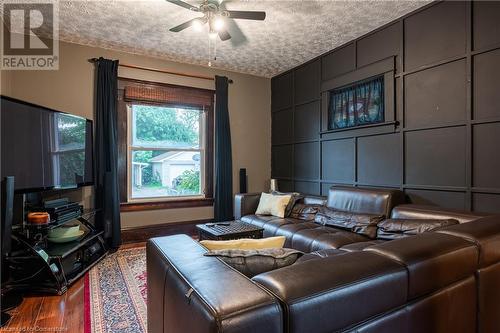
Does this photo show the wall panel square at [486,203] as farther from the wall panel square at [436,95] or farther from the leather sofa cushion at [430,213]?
the wall panel square at [436,95]

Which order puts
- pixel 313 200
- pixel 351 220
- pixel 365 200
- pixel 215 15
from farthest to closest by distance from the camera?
pixel 313 200, pixel 365 200, pixel 351 220, pixel 215 15

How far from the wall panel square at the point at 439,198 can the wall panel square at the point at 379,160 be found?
232mm

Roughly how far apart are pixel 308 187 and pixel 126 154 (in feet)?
9.35

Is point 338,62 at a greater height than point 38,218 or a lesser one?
greater

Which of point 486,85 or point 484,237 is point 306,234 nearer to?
point 484,237

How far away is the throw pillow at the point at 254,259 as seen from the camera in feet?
4.17

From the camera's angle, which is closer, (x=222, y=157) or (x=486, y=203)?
(x=486, y=203)

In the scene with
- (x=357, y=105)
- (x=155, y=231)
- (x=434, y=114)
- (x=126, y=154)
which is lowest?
(x=155, y=231)

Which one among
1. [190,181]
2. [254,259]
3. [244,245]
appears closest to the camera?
[254,259]

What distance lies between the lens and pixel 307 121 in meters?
4.58

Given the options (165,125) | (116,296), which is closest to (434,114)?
(116,296)

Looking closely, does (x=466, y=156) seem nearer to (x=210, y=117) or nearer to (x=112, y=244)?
(x=210, y=117)

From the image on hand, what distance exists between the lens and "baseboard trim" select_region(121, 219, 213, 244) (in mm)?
4172

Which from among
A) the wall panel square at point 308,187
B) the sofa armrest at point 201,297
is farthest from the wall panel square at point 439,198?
the sofa armrest at point 201,297
